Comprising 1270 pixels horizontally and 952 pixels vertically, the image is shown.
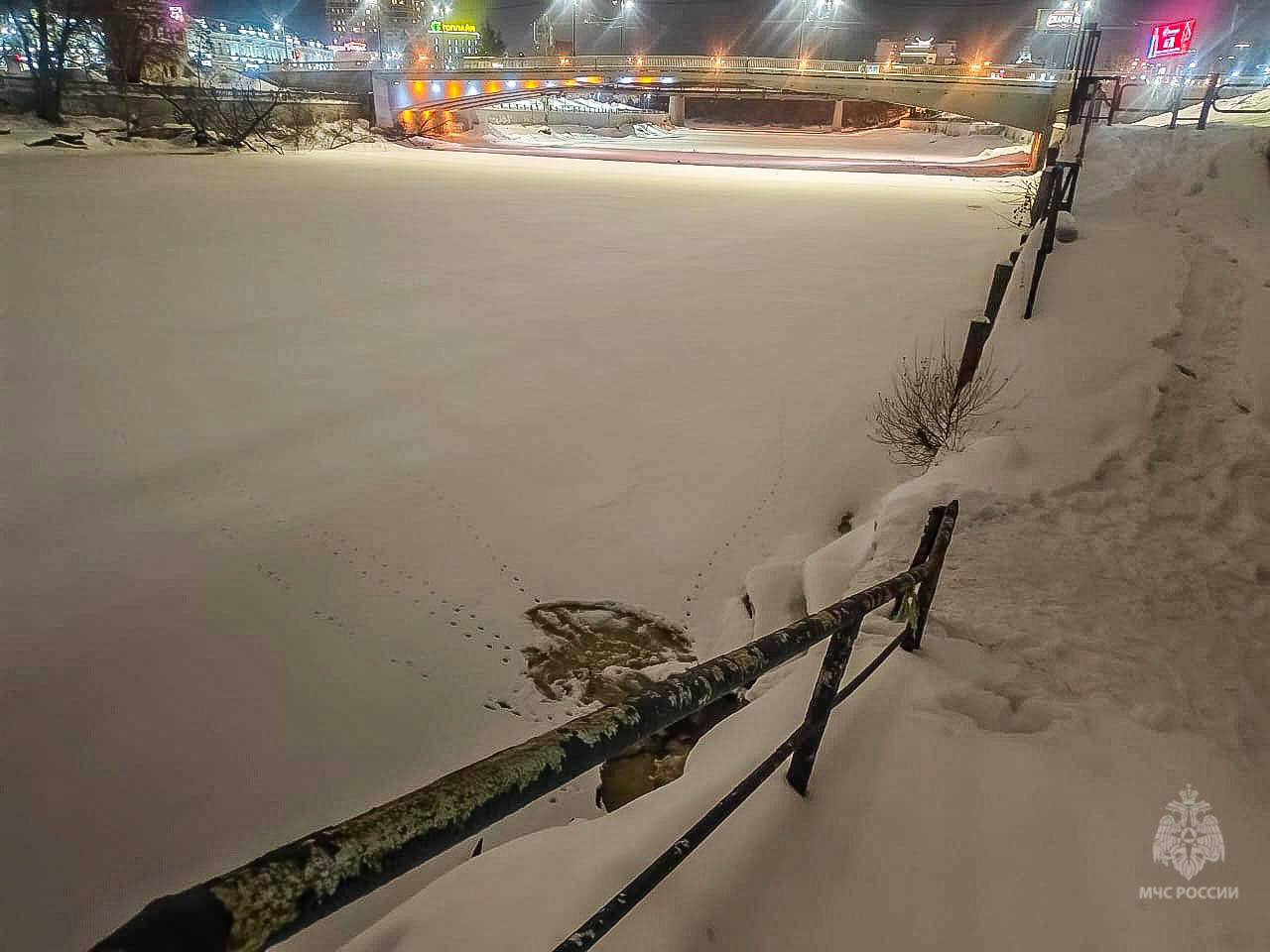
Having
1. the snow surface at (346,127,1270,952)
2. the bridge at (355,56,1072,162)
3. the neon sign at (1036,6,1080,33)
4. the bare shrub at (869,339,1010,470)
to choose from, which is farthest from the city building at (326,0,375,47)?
the snow surface at (346,127,1270,952)

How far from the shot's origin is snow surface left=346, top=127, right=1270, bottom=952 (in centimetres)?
209

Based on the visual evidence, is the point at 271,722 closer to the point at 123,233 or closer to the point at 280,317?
the point at 280,317

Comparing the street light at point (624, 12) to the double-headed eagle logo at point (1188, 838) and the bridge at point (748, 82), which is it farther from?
the double-headed eagle logo at point (1188, 838)

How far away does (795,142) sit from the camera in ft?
174

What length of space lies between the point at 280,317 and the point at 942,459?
10942mm

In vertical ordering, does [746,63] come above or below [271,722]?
above

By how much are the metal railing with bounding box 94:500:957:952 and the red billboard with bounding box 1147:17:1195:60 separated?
40011 mm

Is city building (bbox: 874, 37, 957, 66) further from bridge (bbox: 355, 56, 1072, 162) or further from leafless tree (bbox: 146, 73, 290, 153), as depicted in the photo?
leafless tree (bbox: 146, 73, 290, 153)

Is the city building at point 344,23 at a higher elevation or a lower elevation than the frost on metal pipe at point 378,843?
higher

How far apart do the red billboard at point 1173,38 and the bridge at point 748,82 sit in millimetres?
3623

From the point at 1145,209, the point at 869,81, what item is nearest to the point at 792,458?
the point at 1145,209

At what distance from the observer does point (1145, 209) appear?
11234 mm

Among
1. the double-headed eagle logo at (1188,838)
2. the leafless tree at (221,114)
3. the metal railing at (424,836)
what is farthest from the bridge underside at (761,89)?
the metal railing at (424,836)

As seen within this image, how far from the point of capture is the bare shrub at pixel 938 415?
21.2 feet
